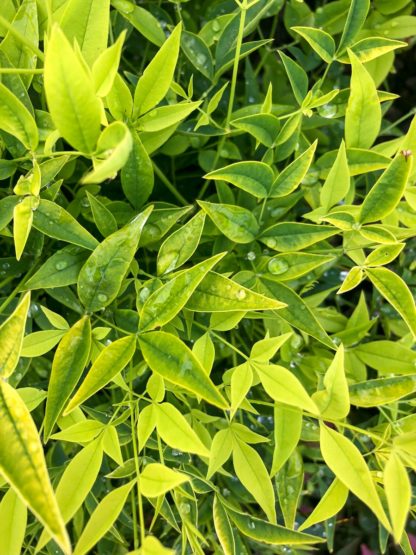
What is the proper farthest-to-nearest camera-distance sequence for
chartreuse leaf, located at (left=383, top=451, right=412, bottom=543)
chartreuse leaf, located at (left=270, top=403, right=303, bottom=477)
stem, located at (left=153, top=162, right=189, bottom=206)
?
stem, located at (left=153, top=162, right=189, bottom=206) < chartreuse leaf, located at (left=270, top=403, right=303, bottom=477) < chartreuse leaf, located at (left=383, top=451, right=412, bottom=543)

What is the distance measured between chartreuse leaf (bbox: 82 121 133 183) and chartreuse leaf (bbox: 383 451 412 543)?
13.9 inches

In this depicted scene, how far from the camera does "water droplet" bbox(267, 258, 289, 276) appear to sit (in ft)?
2.15

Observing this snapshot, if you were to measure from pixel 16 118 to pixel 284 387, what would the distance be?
361 millimetres

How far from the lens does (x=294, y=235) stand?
650 millimetres

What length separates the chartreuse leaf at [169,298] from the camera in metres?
0.54

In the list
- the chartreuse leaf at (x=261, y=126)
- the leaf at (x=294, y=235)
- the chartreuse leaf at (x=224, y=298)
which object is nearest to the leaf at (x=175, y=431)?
the chartreuse leaf at (x=224, y=298)

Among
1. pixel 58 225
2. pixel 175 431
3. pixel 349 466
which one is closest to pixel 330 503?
pixel 349 466

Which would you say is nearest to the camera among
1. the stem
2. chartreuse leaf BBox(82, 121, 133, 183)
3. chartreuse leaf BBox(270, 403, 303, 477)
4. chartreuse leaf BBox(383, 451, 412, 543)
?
chartreuse leaf BBox(82, 121, 133, 183)

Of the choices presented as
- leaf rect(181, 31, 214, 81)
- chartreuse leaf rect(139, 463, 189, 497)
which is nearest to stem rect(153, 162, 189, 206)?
leaf rect(181, 31, 214, 81)

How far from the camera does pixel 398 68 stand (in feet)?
3.85

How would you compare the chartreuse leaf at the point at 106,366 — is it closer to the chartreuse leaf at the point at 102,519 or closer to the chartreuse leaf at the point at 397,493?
the chartreuse leaf at the point at 102,519

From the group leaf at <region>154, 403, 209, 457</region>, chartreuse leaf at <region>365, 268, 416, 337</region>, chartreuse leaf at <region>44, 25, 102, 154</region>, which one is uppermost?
chartreuse leaf at <region>44, 25, 102, 154</region>

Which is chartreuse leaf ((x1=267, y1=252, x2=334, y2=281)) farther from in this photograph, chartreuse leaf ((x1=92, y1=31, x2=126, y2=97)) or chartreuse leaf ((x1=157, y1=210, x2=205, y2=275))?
chartreuse leaf ((x1=92, y1=31, x2=126, y2=97))

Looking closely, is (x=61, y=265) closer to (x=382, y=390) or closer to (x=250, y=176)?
(x=250, y=176)
